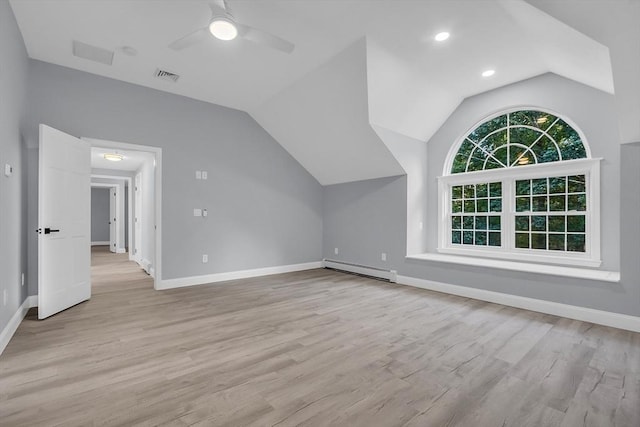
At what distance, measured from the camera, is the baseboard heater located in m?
5.09

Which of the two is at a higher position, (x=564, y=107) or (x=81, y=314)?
(x=564, y=107)

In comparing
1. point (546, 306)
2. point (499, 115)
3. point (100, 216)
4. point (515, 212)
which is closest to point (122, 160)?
point (100, 216)

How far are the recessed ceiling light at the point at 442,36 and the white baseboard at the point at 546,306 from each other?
3.16 meters

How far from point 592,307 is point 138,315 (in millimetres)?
4992

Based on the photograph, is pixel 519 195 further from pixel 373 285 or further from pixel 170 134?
pixel 170 134

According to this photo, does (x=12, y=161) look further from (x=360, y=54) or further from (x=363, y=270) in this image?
(x=363, y=270)

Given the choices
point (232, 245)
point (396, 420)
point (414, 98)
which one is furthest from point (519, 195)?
point (232, 245)

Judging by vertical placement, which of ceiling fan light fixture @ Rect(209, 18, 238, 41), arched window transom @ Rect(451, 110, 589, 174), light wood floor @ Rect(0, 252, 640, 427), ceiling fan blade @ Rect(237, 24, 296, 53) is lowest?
light wood floor @ Rect(0, 252, 640, 427)

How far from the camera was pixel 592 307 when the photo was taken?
3158 millimetres

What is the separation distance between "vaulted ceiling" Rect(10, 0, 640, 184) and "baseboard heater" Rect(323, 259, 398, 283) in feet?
5.80

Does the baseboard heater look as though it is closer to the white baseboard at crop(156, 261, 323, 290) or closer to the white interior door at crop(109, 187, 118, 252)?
the white baseboard at crop(156, 261, 323, 290)

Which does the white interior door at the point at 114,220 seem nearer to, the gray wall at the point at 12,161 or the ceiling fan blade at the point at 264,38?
the gray wall at the point at 12,161

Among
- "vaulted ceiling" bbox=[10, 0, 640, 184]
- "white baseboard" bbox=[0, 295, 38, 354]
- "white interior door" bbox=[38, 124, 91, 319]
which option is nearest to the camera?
"white baseboard" bbox=[0, 295, 38, 354]

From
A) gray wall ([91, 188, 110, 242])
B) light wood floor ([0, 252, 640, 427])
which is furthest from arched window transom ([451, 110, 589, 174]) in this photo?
gray wall ([91, 188, 110, 242])
